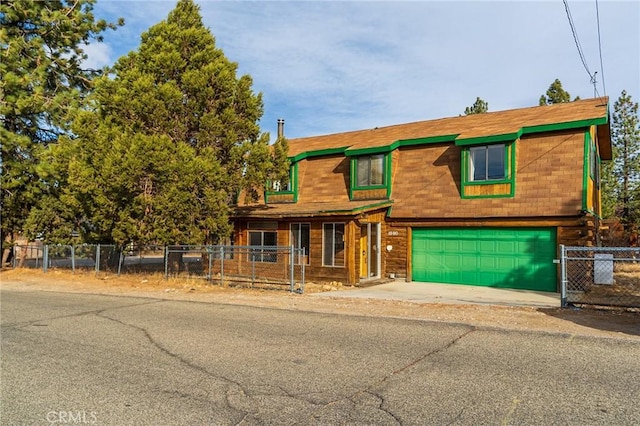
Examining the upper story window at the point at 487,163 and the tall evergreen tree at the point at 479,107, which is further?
the tall evergreen tree at the point at 479,107

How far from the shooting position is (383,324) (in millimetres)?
9578

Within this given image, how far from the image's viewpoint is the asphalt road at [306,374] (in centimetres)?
461

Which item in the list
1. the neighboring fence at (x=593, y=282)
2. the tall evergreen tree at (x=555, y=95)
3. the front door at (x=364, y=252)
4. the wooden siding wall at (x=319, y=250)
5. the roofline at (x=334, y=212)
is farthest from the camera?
the tall evergreen tree at (x=555, y=95)

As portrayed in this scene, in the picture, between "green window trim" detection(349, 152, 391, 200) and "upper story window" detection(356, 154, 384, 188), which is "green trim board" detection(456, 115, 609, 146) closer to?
"green window trim" detection(349, 152, 391, 200)

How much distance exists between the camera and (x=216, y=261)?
825 inches

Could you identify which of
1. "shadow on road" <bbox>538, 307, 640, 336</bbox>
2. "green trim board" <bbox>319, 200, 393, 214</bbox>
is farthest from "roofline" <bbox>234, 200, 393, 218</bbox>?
"shadow on road" <bbox>538, 307, 640, 336</bbox>

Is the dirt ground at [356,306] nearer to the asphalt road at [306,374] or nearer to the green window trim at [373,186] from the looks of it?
the asphalt road at [306,374]

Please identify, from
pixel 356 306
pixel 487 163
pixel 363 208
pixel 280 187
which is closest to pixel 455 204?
pixel 487 163

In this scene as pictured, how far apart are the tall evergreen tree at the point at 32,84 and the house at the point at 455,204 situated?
10.9 metres

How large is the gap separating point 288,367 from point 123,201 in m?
13.9

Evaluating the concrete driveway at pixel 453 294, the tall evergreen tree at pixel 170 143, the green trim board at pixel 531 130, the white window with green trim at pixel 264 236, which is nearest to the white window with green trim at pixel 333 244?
the concrete driveway at pixel 453 294

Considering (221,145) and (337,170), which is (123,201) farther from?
(337,170)

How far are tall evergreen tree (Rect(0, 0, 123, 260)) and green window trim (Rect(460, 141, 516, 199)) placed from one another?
63.4ft

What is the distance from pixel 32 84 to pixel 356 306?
1974 cm
